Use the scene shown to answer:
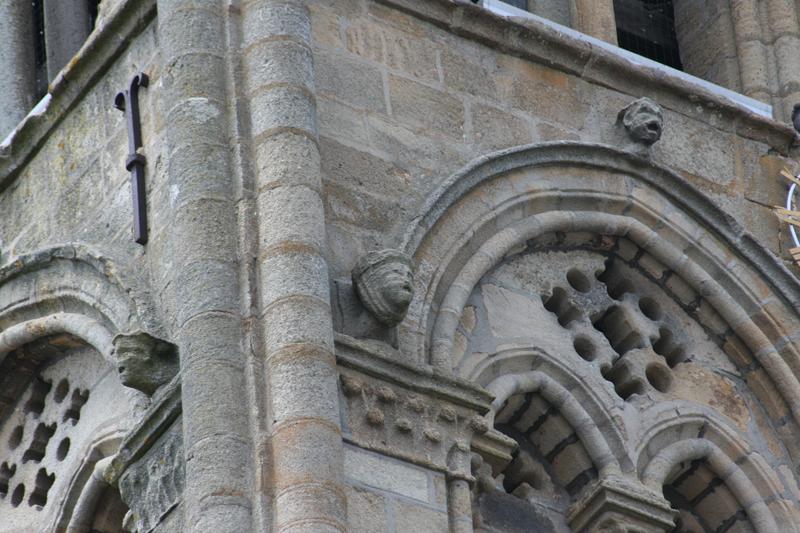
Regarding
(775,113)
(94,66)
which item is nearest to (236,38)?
(94,66)

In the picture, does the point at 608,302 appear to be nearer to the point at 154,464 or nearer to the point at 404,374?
the point at 404,374

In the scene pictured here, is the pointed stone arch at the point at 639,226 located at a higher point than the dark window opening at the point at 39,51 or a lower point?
lower

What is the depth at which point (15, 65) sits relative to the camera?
1797 cm

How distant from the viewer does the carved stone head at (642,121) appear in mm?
15891

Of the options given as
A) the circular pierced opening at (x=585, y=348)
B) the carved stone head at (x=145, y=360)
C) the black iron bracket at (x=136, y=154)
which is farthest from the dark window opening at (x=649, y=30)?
the carved stone head at (x=145, y=360)

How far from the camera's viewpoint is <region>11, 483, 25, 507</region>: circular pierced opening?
51.1ft

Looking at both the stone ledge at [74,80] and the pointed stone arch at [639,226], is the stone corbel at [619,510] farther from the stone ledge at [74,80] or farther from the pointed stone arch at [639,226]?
the stone ledge at [74,80]

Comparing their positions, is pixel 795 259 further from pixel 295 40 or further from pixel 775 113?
pixel 295 40

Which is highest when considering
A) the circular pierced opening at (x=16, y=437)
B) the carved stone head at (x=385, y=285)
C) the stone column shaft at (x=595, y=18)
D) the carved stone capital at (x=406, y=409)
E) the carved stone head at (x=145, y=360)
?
the stone column shaft at (x=595, y=18)

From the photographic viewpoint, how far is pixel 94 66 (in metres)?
15.7

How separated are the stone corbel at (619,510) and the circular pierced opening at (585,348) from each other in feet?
2.46

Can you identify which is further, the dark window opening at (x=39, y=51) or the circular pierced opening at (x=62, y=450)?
the dark window opening at (x=39, y=51)

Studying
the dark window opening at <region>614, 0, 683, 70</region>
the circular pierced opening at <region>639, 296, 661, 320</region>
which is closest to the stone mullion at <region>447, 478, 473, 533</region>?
the circular pierced opening at <region>639, 296, 661, 320</region>

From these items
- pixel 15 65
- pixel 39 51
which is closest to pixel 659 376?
pixel 15 65
